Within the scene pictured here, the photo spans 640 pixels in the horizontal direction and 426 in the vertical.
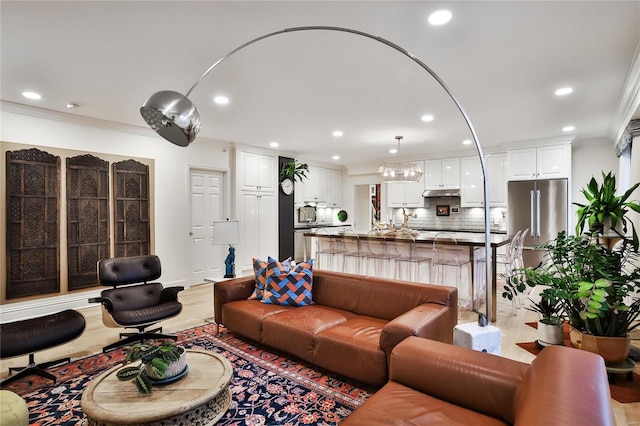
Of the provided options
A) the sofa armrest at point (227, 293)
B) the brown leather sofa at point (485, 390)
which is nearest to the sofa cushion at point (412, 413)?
the brown leather sofa at point (485, 390)

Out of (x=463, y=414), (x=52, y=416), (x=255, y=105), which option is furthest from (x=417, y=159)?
(x=52, y=416)

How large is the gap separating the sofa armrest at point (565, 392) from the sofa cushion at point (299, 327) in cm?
154

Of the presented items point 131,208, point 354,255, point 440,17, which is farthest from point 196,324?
point 440,17

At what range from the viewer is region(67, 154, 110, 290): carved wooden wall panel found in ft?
14.3

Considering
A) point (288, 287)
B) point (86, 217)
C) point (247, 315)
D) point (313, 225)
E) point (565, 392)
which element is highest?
point (86, 217)

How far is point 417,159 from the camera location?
7.66m

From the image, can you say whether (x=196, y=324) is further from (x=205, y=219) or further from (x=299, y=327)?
(x=205, y=219)

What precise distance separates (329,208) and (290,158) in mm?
2202

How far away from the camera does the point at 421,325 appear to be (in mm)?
2232

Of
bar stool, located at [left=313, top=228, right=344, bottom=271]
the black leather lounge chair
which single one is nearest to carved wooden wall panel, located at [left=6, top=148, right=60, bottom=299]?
the black leather lounge chair

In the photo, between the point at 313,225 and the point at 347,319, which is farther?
the point at 313,225

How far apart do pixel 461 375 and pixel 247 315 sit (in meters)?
2.02

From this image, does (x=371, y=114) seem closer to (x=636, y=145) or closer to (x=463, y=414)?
(x=636, y=145)

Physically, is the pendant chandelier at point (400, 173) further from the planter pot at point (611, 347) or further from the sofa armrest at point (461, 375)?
the sofa armrest at point (461, 375)
